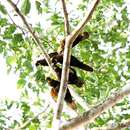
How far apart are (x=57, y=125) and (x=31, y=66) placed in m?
1.55

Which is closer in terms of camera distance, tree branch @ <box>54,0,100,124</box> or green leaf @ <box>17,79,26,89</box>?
tree branch @ <box>54,0,100,124</box>

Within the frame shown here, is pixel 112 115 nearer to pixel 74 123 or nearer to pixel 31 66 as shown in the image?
pixel 31 66

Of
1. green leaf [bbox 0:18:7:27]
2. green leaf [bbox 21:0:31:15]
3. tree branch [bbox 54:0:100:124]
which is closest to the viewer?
tree branch [bbox 54:0:100:124]

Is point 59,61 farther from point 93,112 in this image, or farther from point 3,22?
point 3,22

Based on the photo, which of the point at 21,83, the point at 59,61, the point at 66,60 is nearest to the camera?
the point at 66,60

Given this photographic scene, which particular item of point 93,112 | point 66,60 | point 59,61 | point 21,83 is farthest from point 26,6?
point 21,83

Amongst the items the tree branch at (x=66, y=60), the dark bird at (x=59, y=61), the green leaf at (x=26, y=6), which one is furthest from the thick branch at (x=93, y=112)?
the green leaf at (x=26, y=6)

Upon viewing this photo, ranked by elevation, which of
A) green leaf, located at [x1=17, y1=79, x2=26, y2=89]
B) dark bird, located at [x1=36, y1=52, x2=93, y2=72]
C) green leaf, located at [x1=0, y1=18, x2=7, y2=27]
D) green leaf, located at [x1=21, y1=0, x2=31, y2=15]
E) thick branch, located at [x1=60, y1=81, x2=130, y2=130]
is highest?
green leaf, located at [x1=21, y1=0, x2=31, y2=15]

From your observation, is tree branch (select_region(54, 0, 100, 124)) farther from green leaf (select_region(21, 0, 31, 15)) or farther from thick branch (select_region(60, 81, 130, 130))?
green leaf (select_region(21, 0, 31, 15))

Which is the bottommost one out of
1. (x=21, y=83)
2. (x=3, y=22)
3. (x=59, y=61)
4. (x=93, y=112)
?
(x=93, y=112)

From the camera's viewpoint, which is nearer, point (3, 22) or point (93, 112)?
point (93, 112)

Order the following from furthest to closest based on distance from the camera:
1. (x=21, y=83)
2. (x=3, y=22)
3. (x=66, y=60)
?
(x=21, y=83), (x=3, y=22), (x=66, y=60)

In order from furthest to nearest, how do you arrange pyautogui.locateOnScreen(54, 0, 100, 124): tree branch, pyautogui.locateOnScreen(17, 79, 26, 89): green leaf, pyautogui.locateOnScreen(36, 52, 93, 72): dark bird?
pyautogui.locateOnScreen(17, 79, 26, 89): green leaf
pyautogui.locateOnScreen(36, 52, 93, 72): dark bird
pyautogui.locateOnScreen(54, 0, 100, 124): tree branch


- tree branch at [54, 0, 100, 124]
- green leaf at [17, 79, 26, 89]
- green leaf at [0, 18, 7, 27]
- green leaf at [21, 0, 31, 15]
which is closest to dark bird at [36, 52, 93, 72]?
tree branch at [54, 0, 100, 124]
